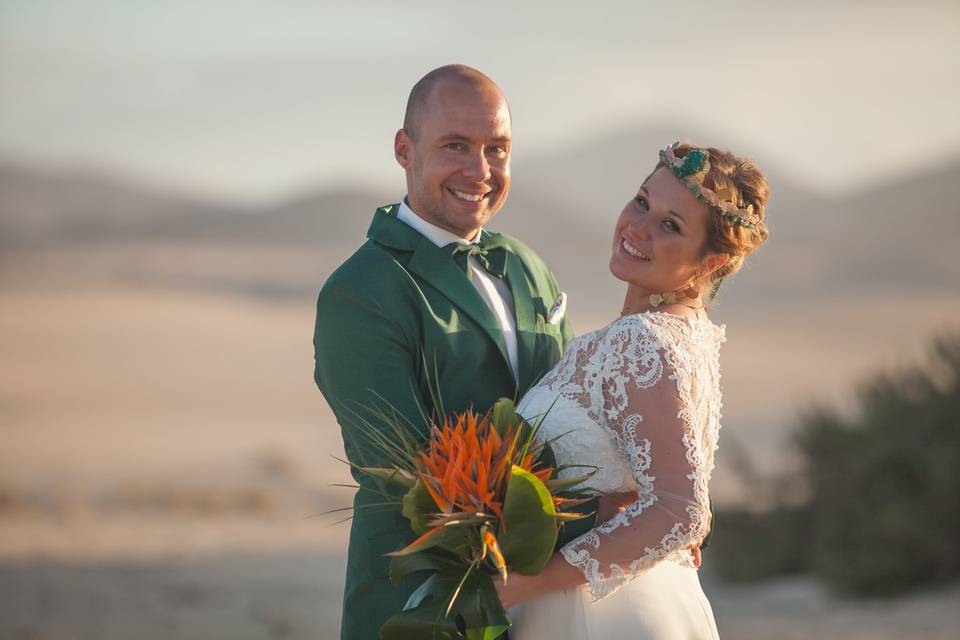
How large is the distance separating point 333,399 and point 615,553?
106cm

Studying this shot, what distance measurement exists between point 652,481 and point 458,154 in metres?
1.43

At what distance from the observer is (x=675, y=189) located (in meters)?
3.70

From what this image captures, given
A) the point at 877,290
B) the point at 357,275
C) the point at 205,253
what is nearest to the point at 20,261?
the point at 205,253

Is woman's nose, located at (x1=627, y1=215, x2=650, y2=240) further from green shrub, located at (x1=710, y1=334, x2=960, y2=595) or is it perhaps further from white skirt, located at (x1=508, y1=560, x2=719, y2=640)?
green shrub, located at (x1=710, y1=334, x2=960, y2=595)

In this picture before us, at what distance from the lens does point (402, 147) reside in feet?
14.4

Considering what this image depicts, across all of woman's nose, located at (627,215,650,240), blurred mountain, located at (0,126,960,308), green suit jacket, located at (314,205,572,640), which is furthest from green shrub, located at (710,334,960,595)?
blurred mountain, located at (0,126,960,308)

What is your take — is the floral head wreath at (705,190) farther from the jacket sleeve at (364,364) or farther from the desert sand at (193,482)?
the desert sand at (193,482)

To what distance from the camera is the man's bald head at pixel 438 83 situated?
4188mm

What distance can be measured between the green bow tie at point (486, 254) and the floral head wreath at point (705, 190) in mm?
855

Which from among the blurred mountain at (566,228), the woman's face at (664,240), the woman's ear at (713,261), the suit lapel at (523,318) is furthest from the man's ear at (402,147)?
the blurred mountain at (566,228)

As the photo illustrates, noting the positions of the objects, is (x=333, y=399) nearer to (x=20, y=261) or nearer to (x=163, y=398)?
(x=163, y=398)

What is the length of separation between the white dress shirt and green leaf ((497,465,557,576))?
40.9 inches

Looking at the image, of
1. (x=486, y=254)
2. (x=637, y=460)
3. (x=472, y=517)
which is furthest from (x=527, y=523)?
(x=486, y=254)

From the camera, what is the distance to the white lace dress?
338 cm
